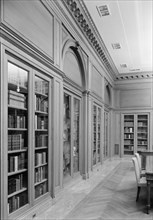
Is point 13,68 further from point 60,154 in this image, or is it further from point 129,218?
point 129,218

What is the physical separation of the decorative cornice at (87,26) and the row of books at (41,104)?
2143 mm

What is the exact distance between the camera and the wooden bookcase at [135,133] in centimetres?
1129

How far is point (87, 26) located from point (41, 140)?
3.55m

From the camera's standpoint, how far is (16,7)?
119 inches

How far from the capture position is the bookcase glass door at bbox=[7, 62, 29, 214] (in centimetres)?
300

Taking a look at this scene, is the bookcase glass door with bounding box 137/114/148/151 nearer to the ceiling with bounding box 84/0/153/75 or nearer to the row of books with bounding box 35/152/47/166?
the ceiling with bounding box 84/0/153/75

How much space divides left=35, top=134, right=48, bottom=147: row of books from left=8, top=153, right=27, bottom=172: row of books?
447 mm

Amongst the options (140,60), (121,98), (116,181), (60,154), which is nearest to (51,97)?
(60,154)

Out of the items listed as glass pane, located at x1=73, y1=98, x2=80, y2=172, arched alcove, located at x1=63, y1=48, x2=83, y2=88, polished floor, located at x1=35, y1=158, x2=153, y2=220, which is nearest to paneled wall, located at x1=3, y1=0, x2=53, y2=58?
arched alcove, located at x1=63, y1=48, x2=83, y2=88

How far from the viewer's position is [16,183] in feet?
10.3

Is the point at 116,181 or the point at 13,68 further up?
the point at 13,68

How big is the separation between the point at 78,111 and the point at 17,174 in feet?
11.0

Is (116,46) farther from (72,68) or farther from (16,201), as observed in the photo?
(16,201)

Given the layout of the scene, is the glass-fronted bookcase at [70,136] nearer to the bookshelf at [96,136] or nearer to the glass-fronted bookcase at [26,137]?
the glass-fronted bookcase at [26,137]
